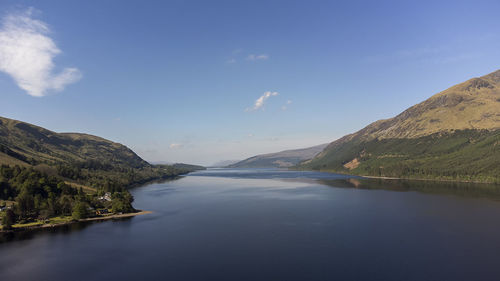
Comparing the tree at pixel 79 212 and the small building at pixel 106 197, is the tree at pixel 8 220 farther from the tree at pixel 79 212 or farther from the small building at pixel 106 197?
the small building at pixel 106 197

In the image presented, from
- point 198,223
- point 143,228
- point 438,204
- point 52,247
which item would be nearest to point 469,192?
point 438,204

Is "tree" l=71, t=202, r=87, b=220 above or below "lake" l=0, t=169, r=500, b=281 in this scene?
above

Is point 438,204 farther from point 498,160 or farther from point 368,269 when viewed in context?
point 498,160

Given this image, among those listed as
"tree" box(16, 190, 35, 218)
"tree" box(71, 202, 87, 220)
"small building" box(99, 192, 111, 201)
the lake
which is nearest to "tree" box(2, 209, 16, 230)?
"tree" box(16, 190, 35, 218)

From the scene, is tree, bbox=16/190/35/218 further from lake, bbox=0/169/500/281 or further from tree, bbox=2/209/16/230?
lake, bbox=0/169/500/281

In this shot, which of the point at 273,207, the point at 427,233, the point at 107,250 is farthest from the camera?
the point at 273,207

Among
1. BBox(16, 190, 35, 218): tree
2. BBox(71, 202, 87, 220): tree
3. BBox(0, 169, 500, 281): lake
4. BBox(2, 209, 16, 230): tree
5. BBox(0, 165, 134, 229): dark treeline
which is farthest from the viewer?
BBox(71, 202, 87, 220): tree
